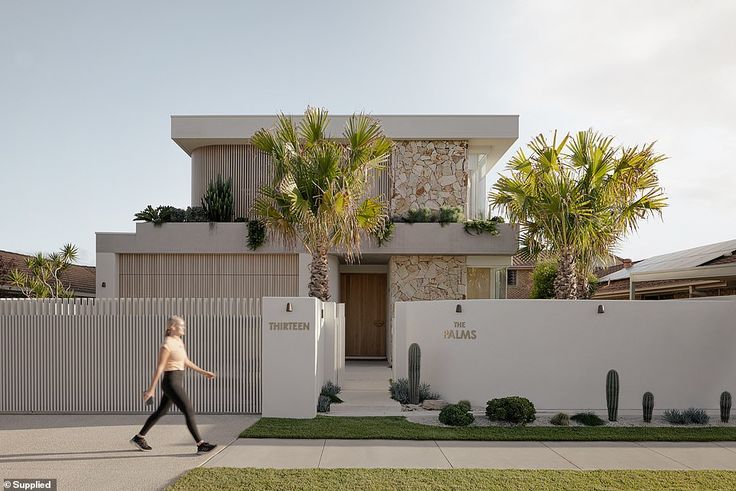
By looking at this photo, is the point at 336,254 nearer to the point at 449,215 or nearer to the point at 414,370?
the point at 449,215

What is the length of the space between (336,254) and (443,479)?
13433 millimetres

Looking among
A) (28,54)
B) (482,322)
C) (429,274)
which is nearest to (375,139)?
(482,322)

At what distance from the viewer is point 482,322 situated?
1234cm

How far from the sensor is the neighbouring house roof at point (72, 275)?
31.8 metres

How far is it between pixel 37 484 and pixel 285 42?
10.6 m

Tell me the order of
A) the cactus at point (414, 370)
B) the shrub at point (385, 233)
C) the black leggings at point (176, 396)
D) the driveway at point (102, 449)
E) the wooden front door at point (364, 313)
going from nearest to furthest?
the driveway at point (102, 449) < the black leggings at point (176, 396) < the cactus at point (414, 370) < the shrub at point (385, 233) < the wooden front door at point (364, 313)

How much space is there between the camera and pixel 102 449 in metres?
8.89

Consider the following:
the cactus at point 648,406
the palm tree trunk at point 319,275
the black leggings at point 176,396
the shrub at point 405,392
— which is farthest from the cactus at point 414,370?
the black leggings at point 176,396

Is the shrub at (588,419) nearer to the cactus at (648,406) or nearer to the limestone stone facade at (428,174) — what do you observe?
the cactus at (648,406)

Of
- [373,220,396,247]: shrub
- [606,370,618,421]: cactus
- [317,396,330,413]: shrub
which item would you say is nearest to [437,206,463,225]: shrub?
[373,220,396,247]: shrub

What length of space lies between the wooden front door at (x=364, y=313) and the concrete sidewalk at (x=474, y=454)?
14.5 metres

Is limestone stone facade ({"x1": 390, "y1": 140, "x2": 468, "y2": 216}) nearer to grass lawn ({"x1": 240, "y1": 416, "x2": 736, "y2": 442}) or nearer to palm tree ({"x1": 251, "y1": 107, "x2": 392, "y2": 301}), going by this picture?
palm tree ({"x1": 251, "y1": 107, "x2": 392, "y2": 301})

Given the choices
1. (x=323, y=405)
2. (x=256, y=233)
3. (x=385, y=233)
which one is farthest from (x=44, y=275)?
(x=323, y=405)

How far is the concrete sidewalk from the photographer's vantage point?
27.0 feet
